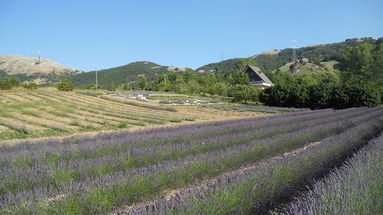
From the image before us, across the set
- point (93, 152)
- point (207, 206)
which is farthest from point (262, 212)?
point (93, 152)

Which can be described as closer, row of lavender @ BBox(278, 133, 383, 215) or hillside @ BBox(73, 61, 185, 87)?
row of lavender @ BBox(278, 133, 383, 215)

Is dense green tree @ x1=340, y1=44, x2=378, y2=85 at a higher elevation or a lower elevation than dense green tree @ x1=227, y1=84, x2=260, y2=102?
higher

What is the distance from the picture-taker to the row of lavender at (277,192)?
228 centimetres

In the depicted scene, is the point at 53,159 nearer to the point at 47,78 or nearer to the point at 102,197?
the point at 102,197

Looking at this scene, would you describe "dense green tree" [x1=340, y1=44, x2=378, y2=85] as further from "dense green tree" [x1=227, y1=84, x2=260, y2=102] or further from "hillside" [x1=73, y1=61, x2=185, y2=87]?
"hillside" [x1=73, y1=61, x2=185, y2=87]

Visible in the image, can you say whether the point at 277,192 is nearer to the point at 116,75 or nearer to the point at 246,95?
the point at 246,95

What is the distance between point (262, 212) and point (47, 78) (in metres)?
186

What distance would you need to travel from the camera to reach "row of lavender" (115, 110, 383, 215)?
2.28m

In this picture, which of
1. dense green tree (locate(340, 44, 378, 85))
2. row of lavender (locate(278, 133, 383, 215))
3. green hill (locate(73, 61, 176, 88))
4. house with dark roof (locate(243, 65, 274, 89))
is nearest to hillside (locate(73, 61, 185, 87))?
green hill (locate(73, 61, 176, 88))

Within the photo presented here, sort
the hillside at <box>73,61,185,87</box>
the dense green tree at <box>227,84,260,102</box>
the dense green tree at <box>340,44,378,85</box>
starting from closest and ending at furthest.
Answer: the dense green tree at <box>227,84,260,102</box>
the dense green tree at <box>340,44,378,85</box>
the hillside at <box>73,61,185,87</box>

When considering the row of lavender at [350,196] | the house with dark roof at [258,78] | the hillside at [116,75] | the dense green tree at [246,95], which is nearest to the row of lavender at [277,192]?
the row of lavender at [350,196]

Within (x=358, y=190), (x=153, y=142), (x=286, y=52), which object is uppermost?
(x=286, y=52)

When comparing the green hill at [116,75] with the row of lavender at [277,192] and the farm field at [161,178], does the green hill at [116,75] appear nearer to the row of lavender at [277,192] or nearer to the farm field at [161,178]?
the farm field at [161,178]

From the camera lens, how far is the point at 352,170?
3.20 metres
